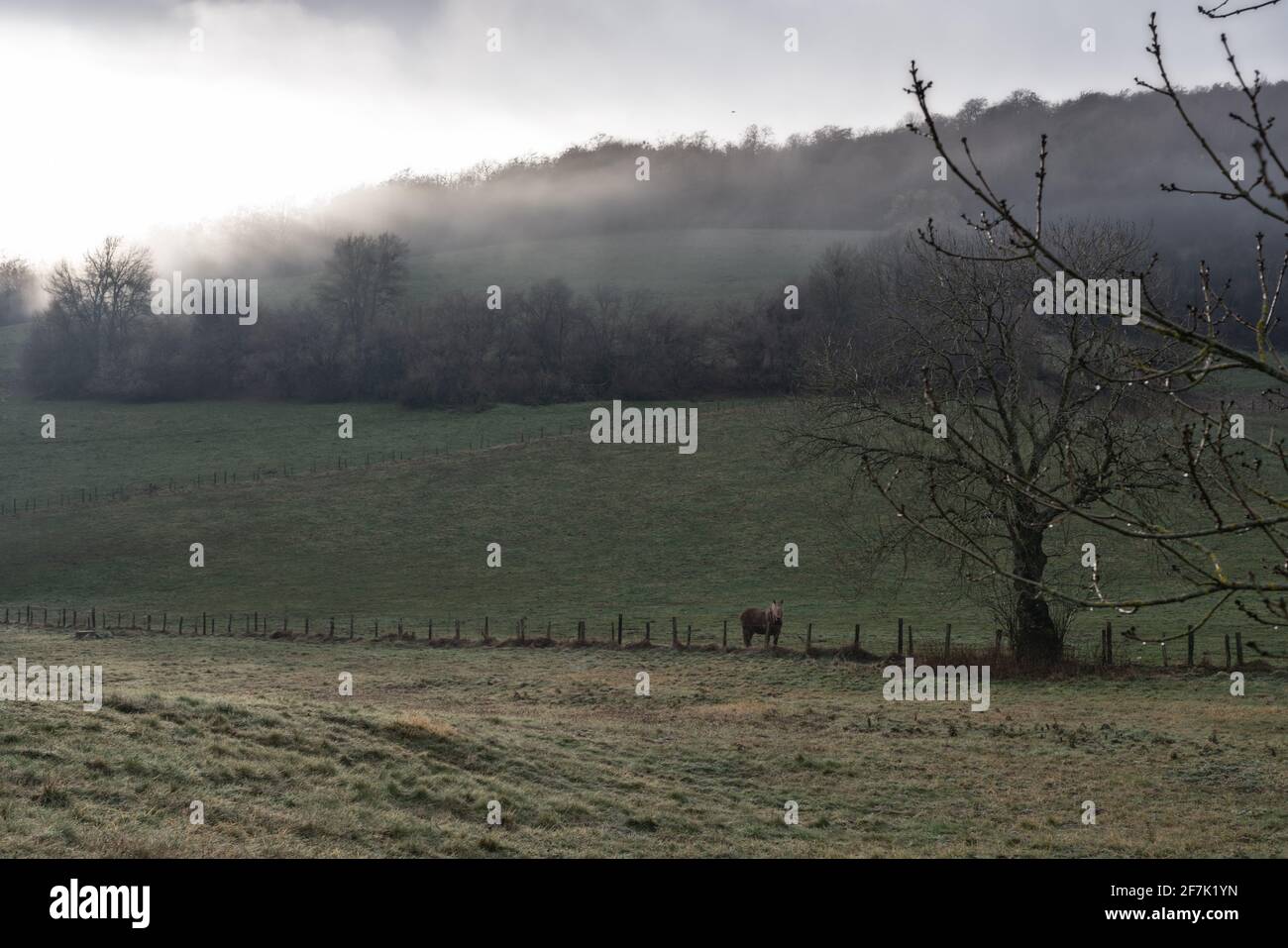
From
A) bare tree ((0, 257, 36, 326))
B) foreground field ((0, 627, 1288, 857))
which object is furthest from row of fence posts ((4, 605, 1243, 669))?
bare tree ((0, 257, 36, 326))

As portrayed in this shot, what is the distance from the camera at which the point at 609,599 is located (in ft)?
137

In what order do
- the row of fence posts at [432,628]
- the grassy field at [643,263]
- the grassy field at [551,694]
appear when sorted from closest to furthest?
1. the grassy field at [551,694]
2. the row of fence posts at [432,628]
3. the grassy field at [643,263]

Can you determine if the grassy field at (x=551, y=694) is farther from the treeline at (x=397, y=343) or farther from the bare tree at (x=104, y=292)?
the bare tree at (x=104, y=292)

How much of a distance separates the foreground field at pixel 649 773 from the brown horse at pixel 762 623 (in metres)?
8.20

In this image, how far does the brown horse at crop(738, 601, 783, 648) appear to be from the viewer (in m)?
31.2

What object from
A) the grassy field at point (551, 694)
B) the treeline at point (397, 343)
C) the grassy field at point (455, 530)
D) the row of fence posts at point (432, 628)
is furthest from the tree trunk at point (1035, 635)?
the treeline at point (397, 343)

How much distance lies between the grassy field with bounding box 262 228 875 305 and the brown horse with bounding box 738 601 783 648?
6336 centimetres

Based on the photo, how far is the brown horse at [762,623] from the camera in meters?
31.2

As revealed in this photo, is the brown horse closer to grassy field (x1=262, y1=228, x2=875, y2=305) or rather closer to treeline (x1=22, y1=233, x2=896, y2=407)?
treeline (x1=22, y1=233, x2=896, y2=407)

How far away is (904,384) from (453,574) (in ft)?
88.5

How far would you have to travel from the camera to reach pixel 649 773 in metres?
14.9

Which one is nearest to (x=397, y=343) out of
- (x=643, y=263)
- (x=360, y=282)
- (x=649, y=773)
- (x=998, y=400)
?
(x=360, y=282)
